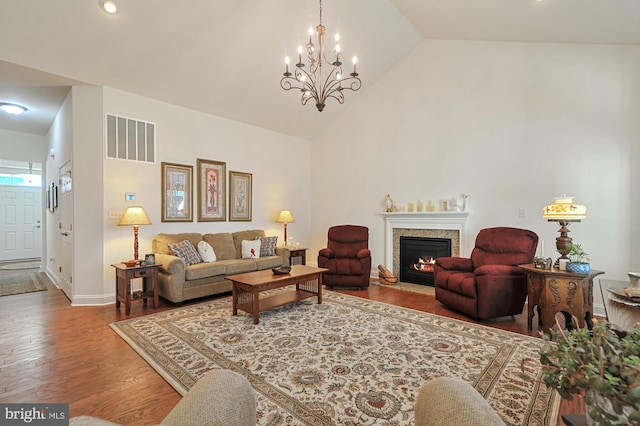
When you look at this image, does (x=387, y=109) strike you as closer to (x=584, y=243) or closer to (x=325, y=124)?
(x=325, y=124)

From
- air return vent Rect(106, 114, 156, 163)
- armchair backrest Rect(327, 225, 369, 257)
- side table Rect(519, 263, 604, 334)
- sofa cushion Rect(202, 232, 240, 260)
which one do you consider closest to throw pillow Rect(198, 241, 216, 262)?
sofa cushion Rect(202, 232, 240, 260)

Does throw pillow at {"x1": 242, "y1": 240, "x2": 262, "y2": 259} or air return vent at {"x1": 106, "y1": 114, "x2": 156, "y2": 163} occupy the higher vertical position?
air return vent at {"x1": 106, "y1": 114, "x2": 156, "y2": 163}

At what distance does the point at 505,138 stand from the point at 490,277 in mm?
2293

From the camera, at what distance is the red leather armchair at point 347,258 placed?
5.07 meters

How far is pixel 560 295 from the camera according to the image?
312cm

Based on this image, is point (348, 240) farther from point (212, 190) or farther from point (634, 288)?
point (634, 288)

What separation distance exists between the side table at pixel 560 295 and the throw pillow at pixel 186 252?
13.9ft

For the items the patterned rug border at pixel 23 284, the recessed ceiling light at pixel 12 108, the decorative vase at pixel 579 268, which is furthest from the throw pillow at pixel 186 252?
the decorative vase at pixel 579 268

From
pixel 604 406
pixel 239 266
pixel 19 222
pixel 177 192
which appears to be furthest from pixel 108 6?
pixel 19 222

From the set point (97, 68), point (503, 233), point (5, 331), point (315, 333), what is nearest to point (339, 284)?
point (315, 333)

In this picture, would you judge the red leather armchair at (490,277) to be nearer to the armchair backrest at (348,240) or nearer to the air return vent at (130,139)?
the armchair backrest at (348,240)

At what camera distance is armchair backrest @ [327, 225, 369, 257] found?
220 inches

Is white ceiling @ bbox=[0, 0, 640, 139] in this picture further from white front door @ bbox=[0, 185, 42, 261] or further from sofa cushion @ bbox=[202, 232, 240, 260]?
white front door @ bbox=[0, 185, 42, 261]

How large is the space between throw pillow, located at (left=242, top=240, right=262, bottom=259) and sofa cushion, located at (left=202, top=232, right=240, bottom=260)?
0.18 m
